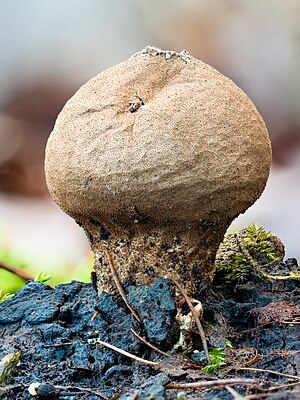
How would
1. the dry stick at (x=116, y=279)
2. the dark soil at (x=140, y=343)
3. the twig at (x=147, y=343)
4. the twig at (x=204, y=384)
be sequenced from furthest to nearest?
the dry stick at (x=116, y=279)
the twig at (x=147, y=343)
the dark soil at (x=140, y=343)
the twig at (x=204, y=384)

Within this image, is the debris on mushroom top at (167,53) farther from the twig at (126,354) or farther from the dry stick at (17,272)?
the dry stick at (17,272)

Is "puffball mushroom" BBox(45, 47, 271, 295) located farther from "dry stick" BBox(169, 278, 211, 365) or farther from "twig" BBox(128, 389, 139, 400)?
"twig" BBox(128, 389, 139, 400)

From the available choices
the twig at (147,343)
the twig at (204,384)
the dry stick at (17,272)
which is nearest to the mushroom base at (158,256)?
the twig at (147,343)

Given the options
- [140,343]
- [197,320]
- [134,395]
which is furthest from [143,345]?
[134,395]

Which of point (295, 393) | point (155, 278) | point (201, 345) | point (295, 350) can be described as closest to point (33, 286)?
point (155, 278)

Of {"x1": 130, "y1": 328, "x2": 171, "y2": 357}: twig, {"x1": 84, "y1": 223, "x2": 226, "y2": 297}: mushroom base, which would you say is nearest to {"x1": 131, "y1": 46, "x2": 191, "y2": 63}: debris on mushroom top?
{"x1": 84, "y1": 223, "x2": 226, "y2": 297}: mushroom base

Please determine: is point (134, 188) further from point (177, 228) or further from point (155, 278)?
point (155, 278)
